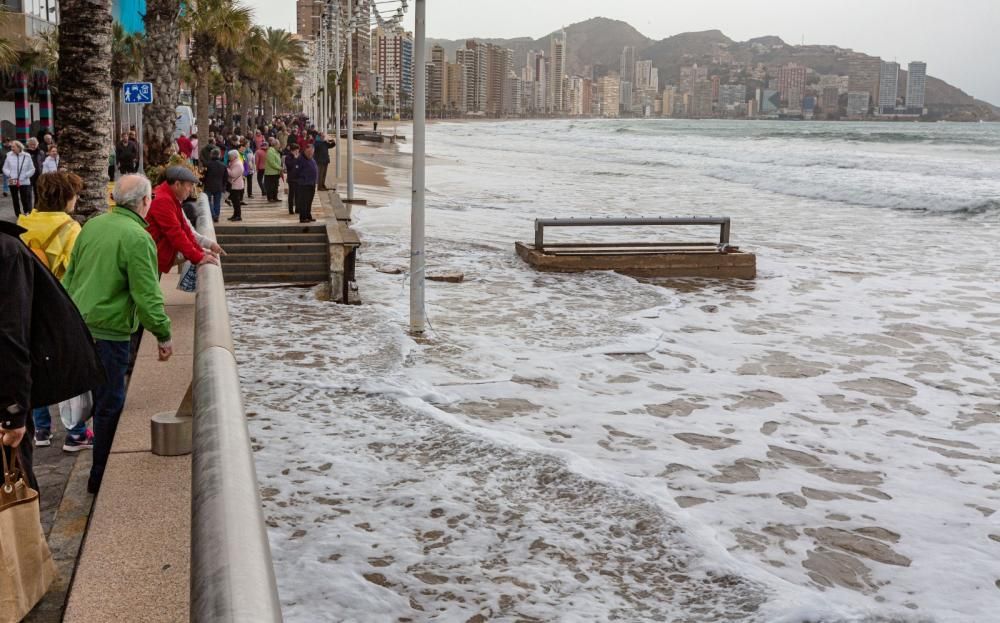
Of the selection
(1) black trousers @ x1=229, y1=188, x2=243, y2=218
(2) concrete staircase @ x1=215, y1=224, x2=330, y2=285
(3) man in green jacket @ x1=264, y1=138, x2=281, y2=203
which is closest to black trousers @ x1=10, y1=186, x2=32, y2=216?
(1) black trousers @ x1=229, y1=188, x2=243, y2=218

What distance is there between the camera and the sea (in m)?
5.27

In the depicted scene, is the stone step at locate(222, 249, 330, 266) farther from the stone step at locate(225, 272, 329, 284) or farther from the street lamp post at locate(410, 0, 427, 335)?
the street lamp post at locate(410, 0, 427, 335)

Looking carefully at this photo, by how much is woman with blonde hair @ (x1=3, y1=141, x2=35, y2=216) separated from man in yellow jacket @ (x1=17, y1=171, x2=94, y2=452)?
14.9 meters

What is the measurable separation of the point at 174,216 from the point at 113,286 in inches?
74.9

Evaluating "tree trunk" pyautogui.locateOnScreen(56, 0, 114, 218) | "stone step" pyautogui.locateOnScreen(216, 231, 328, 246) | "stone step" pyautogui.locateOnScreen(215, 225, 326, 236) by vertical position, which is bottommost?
"stone step" pyautogui.locateOnScreen(216, 231, 328, 246)

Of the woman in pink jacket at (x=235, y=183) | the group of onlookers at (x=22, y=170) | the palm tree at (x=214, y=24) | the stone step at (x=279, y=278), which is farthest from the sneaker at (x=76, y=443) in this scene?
the palm tree at (x=214, y=24)

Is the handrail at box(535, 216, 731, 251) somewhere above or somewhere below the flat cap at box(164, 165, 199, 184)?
below

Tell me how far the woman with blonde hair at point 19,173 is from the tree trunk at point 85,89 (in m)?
9.65

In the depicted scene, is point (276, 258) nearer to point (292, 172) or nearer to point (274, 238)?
point (274, 238)

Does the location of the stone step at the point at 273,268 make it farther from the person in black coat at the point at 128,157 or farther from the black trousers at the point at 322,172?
the person in black coat at the point at 128,157

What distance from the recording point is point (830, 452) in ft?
24.9

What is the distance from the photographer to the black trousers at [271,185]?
23.2m

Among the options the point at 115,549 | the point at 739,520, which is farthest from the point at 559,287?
the point at 115,549

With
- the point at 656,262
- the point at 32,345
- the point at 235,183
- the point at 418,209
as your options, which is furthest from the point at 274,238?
the point at 32,345
